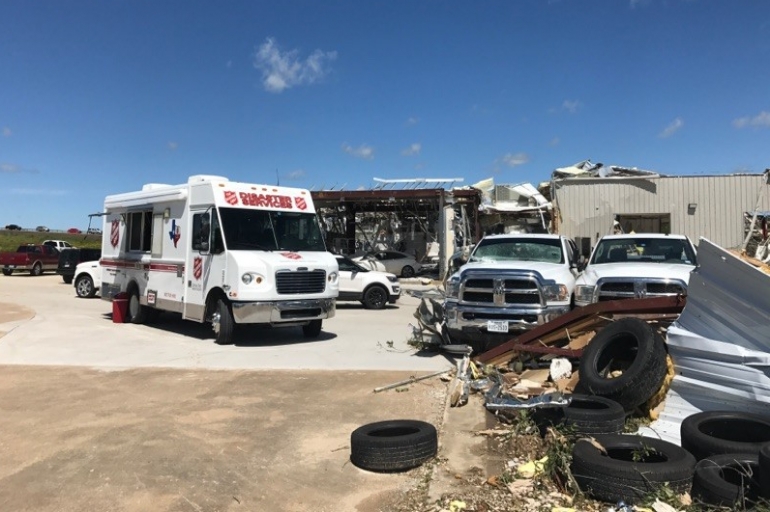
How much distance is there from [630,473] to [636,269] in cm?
543

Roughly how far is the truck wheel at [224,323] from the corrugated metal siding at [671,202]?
61.8 ft

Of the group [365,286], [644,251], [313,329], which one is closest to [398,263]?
[365,286]

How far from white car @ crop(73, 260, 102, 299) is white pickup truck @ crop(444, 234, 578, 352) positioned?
1662 centimetres

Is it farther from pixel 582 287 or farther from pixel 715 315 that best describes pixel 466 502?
pixel 582 287

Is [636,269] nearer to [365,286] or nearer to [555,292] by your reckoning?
[555,292]

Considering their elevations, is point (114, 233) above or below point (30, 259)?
above

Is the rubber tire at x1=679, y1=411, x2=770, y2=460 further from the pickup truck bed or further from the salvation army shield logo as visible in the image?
the pickup truck bed

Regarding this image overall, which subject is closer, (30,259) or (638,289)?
(638,289)

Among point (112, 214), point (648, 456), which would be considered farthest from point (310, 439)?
point (112, 214)

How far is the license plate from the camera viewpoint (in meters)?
8.88

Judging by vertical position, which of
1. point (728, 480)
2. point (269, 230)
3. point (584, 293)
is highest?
point (269, 230)

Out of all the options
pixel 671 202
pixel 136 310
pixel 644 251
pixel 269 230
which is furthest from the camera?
pixel 671 202

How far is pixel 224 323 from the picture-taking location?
37.0 feet

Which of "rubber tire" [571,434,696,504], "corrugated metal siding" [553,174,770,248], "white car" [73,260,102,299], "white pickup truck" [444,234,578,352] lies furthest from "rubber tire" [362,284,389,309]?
"rubber tire" [571,434,696,504]
